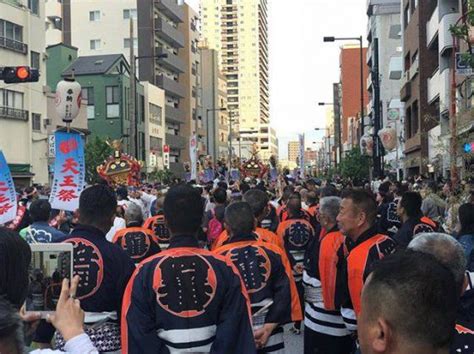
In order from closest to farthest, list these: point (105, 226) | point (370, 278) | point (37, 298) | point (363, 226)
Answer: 1. point (370, 278)
2. point (37, 298)
3. point (105, 226)
4. point (363, 226)

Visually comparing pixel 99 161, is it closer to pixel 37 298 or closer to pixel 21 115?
pixel 21 115

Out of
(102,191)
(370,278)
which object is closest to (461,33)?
(102,191)

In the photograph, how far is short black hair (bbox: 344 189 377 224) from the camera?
535 centimetres

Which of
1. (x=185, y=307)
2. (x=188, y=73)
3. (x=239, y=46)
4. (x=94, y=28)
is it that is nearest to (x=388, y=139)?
(x=185, y=307)

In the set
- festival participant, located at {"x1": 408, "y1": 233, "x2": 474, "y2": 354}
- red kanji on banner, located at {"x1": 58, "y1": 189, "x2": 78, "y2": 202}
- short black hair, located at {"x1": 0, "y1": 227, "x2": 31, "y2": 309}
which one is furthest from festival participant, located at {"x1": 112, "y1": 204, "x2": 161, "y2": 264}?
short black hair, located at {"x1": 0, "y1": 227, "x2": 31, "y2": 309}

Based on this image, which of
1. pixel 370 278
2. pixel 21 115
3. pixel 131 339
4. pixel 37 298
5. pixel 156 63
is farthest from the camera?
pixel 156 63

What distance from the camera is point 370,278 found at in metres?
2.25

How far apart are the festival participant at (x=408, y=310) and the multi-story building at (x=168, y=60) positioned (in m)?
60.9

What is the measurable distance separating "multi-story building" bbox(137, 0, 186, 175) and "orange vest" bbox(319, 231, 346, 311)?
57.3m

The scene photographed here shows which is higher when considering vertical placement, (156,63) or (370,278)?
(156,63)

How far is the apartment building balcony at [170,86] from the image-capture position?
65.0 metres

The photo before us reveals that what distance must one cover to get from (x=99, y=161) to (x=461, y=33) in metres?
29.8

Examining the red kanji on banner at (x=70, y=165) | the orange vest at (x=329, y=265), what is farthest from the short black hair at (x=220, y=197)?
the orange vest at (x=329, y=265)

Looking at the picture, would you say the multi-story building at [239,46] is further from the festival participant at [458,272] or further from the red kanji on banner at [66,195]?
the festival participant at [458,272]
